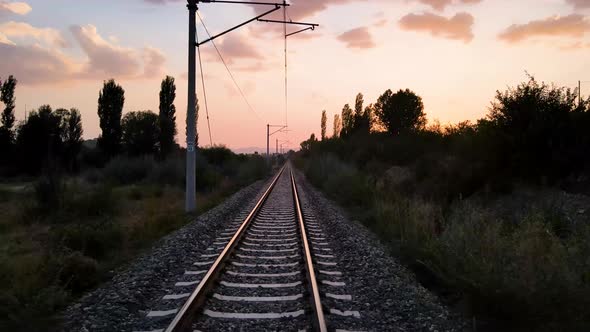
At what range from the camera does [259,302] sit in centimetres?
659

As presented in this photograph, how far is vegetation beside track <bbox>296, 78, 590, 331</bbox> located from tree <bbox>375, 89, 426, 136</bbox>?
111 feet

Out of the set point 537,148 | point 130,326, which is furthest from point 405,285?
point 537,148

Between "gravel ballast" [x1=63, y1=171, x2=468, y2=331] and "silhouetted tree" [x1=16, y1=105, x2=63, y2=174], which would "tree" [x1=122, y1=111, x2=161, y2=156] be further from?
"gravel ballast" [x1=63, y1=171, x2=468, y2=331]

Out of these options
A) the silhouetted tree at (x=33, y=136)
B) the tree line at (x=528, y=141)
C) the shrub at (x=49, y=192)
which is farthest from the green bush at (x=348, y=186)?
the silhouetted tree at (x=33, y=136)

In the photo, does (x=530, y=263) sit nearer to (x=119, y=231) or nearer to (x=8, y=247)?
(x=119, y=231)

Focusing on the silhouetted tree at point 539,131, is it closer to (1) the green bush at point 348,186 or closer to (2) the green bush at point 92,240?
(1) the green bush at point 348,186

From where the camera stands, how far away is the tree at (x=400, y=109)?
6794 cm

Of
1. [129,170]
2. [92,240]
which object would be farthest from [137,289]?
[129,170]

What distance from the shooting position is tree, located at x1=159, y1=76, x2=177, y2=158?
6662cm

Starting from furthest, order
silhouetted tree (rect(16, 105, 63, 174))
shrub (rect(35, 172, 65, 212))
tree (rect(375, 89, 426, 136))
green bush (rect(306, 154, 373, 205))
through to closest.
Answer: tree (rect(375, 89, 426, 136)) < silhouetted tree (rect(16, 105, 63, 174)) < green bush (rect(306, 154, 373, 205)) < shrub (rect(35, 172, 65, 212))

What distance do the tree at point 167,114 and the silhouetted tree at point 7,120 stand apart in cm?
2158

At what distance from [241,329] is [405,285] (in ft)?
10.5

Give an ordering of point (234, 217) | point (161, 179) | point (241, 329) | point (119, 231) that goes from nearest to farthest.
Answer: point (241, 329), point (119, 231), point (234, 217), point (161, 179)

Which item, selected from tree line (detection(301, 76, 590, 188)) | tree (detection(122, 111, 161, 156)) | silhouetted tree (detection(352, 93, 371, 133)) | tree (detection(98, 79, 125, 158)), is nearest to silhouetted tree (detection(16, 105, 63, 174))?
tree (detection(98, 79, 125, 158))
